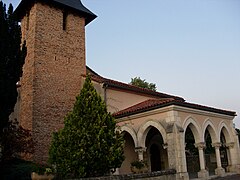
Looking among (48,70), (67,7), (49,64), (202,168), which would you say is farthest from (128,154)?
(67,7)

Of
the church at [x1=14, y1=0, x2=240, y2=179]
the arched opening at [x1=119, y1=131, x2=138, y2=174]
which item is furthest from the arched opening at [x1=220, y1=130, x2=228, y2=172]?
the arched opening at [x1=119, y1=131, x2=138, y2=174]

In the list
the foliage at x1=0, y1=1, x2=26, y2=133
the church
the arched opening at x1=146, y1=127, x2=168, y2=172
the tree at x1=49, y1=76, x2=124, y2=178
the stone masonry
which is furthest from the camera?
the arched opening at x1=146, y1=127, x2=168, y2=172

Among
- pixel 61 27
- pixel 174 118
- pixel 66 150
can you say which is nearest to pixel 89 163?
pixel 66 150

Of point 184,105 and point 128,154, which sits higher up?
point 184,105

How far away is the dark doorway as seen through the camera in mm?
19281

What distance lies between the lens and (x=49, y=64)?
1673 cm

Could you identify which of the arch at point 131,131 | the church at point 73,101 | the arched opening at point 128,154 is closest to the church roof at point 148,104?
the church at point 73,101

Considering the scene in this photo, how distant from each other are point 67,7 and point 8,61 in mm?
8202

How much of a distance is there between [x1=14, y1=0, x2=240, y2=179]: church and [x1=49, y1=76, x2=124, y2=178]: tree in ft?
10.9

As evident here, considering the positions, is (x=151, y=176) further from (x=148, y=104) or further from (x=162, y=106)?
(x=148, y=104)

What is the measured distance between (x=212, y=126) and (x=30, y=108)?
10.5m

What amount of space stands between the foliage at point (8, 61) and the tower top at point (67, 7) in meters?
5.60

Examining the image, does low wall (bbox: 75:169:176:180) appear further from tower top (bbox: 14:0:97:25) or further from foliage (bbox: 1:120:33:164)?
tower top (bbox: 14:0:97:25)

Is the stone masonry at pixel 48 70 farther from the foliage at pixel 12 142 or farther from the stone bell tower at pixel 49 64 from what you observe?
the foliage at pixel 12 142
